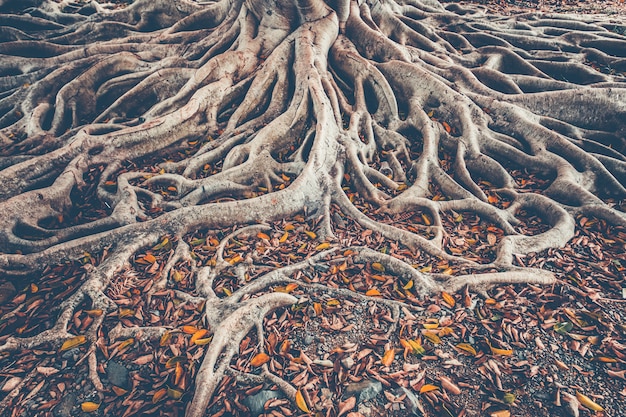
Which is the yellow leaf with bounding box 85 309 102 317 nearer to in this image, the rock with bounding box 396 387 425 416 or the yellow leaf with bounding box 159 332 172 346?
the yellow leaf with bounding box 159 332 172 346

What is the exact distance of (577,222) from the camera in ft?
13.5

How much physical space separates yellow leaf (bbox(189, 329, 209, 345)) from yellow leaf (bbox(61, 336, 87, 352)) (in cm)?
93

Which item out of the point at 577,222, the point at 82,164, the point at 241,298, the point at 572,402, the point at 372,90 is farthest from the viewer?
the point at 372,90

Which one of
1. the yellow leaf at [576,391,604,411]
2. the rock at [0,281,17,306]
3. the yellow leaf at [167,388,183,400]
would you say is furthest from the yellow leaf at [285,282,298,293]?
the rock at [0,281,17,306]

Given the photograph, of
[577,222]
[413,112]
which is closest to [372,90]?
[413,112]

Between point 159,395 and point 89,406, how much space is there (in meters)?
0.51

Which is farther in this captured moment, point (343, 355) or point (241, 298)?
point (241, 298)

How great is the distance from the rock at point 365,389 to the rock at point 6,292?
3.39 m

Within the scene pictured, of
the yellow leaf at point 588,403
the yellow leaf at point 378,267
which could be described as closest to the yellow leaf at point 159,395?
the yellow leaf at point 378,267

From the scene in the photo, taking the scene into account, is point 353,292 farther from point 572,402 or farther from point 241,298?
point 572,402

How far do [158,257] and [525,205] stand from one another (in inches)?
174

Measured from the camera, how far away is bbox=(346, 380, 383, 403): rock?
2.54 m

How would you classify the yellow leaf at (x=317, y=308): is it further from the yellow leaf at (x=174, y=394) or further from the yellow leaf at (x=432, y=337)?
the yellow leaf at (x=174, y=394)

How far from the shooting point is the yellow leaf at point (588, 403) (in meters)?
2.44
